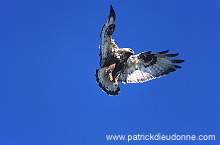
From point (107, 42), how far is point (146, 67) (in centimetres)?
179

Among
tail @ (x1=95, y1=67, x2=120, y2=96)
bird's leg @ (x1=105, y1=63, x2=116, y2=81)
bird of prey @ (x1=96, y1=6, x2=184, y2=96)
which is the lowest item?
tail @ (x1=95, y1=67, x2=120, y2=96)

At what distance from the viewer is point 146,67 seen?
9156 millimetres

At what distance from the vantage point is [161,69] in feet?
29.8

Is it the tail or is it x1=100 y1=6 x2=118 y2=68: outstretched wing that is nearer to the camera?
x1=100 y1=6 x2=118 y2=68: outstretched wing

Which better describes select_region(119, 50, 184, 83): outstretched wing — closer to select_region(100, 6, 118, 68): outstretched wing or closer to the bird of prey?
the bird of prey

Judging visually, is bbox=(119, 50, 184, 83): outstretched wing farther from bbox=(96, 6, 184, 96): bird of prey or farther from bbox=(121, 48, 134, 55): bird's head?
bbox=(121, 48, 134, 55): bird's head

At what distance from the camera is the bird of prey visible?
8.10 metres

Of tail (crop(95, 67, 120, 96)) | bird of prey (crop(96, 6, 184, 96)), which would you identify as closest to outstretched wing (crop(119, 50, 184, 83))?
bird of prey (crop(96, 6, 184, 96))

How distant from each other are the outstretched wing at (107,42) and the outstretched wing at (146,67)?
0.91 meters

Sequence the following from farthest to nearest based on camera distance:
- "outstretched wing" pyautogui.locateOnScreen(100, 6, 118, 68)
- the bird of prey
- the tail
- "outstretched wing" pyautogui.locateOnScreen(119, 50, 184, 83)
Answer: "outstretched wing" pyautogui.locateOnScreen(119, 50, 184, 83), the tail, the bird of prey, "outstretched wing" pyautogui.locateOnScreen(100, 6, 118, 68)

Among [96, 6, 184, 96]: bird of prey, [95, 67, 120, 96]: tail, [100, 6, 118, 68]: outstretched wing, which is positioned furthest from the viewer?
[95, 67, 120, 96]: tail

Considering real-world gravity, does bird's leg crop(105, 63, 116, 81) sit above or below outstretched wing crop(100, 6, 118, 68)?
below

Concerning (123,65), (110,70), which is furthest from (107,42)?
(123,65)

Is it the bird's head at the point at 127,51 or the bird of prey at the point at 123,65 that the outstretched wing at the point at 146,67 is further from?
the bird's head at the point at 127,51
